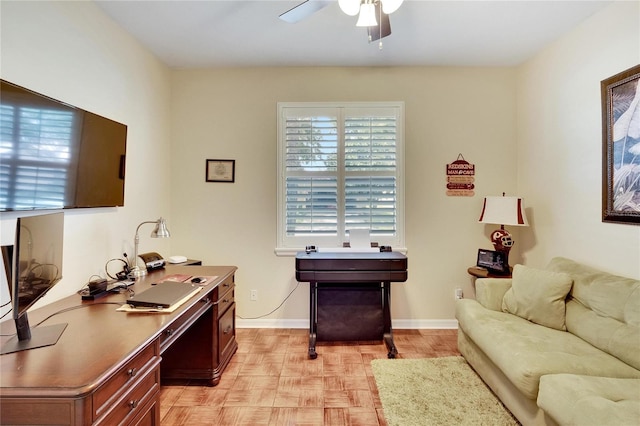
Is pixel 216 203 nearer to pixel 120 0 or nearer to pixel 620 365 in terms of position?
pixel 120 0

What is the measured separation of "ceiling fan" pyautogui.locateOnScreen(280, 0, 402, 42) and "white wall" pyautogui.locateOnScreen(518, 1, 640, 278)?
5.63ft

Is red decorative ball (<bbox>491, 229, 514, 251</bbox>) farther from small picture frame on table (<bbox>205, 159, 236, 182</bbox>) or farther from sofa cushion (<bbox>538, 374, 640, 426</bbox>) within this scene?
small picture frame on table (<bbox>205, 159, 236, 182</bbox>)

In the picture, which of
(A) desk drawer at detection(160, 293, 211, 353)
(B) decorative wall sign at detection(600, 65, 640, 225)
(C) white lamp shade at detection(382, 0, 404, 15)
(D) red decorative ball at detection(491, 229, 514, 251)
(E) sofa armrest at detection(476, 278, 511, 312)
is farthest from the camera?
(D) red decorative ball at detection(491, 229, 514, 251)

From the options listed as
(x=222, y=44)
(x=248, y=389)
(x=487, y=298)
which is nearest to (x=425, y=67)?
(x=222, y=44)

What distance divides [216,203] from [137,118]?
104 centimetres

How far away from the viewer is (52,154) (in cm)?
158

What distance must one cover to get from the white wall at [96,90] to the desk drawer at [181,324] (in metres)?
0.81

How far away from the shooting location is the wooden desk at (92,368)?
874 millimetres

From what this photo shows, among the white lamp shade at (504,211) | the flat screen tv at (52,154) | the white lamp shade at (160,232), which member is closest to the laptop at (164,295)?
the white lamp shade at (160,232)

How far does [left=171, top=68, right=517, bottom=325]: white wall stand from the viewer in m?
3.02

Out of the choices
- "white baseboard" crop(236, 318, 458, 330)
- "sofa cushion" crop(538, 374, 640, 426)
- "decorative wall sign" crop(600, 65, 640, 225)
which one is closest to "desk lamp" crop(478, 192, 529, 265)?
"decorative wall sign" crop(600, 65, 640, 225)

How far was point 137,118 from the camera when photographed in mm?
2490

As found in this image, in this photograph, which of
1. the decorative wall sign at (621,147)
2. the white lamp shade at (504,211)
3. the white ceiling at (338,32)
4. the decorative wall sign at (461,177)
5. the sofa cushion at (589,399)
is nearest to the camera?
the sofa cushion at (589,399)

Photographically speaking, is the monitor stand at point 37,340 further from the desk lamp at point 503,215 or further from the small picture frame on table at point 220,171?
the desk lamp at point 503,215
